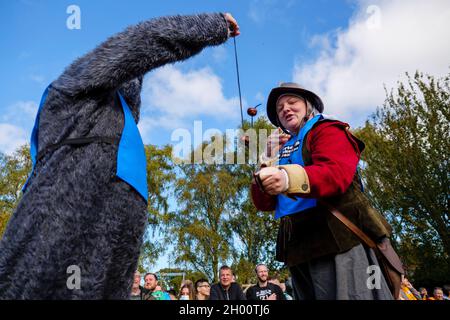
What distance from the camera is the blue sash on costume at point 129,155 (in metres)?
1.88

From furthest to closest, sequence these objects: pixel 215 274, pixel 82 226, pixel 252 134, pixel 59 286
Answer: pixel 215 274 < pixel 252 134 < pixel 82 226 < pixel 59 286

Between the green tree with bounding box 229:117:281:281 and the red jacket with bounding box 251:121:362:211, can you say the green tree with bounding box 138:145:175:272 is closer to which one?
the green tree with bounding box 229:117:281:281

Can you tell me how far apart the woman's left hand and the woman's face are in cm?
85

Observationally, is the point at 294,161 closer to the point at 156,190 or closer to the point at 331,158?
the point at 331,158

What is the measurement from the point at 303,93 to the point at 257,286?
20.7 feet

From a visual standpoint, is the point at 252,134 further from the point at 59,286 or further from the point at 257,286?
the point at 257,286

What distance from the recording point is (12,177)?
21781 millimetres

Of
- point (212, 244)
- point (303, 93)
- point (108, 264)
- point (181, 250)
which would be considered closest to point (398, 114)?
point (212, 244)

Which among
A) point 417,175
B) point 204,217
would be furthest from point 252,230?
point 417,175

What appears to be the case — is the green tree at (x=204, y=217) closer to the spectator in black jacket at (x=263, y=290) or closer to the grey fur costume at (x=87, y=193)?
the spectator in black jacket at (x=263, y=290)

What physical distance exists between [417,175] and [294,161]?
51.2ft

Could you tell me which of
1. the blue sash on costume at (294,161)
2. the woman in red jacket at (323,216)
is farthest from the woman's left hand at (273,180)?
the blue sash on costume at (294,161)

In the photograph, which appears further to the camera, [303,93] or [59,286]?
[303,93]

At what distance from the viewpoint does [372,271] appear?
188cm
